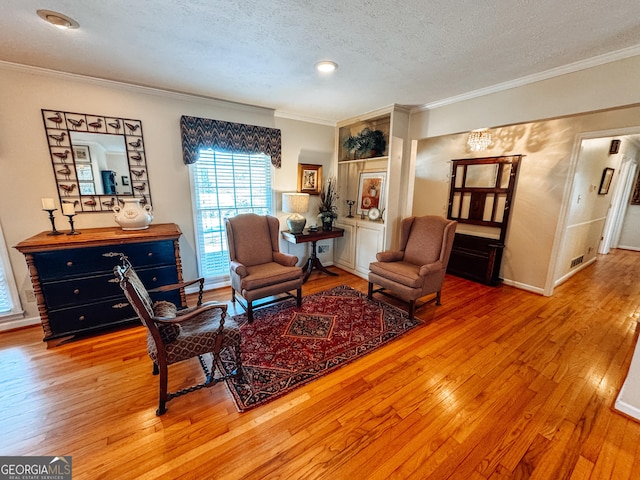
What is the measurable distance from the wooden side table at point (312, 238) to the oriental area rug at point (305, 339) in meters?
0.78

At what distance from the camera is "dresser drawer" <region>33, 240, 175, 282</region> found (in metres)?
2.14

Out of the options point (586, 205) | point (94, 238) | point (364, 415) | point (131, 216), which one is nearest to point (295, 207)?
point (131, 216)

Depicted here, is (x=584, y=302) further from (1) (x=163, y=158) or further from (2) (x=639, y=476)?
(1) (x=163, y=158)

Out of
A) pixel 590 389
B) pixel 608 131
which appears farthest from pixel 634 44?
pixel 590 389

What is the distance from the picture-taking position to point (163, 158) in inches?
117

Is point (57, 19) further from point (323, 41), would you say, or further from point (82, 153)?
point (323, 41)

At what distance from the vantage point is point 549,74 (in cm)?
→ 226

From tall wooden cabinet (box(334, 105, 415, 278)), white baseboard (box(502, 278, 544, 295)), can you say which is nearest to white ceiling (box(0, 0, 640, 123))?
tall wooden cabinet (box(334, 105, 415, 278))

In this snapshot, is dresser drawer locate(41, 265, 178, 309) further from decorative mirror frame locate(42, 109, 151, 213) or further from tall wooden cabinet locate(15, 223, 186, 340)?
decorative mirror frame locate(42, 109, 151, 213)

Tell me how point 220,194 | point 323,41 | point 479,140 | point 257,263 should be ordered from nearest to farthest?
1. point 323,41
2. point 257,263
3. point 220,194
4. point 479,140

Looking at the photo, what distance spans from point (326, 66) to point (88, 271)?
277 cm

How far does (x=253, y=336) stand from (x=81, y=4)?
2572 millimetres

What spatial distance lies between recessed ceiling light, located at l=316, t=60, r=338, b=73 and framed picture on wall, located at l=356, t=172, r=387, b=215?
1794mm

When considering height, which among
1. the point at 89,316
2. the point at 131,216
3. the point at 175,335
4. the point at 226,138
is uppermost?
the point at 226,138
